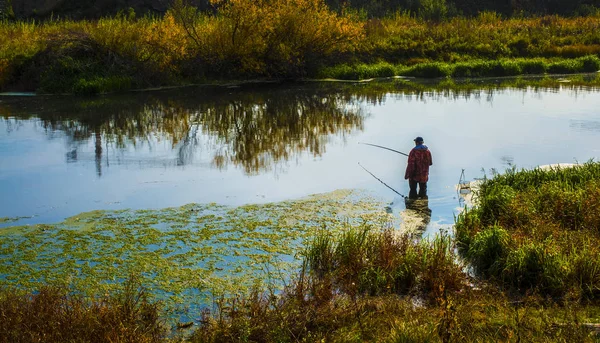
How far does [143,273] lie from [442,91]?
19860 mm

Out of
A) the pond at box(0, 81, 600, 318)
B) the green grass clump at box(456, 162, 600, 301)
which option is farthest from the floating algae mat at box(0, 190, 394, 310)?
the green grass clump at box(456, 162, 600, 301)

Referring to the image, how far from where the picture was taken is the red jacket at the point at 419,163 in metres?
11.7

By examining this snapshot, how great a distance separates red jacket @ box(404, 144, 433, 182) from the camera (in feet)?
38.5

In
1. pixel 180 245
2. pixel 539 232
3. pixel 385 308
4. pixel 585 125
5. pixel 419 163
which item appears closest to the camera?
pixel 385 308

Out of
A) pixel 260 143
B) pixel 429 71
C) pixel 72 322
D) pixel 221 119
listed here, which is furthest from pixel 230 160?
pixel 429 71

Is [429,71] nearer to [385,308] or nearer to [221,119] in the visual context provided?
[221,119]

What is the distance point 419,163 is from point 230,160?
16.0 ft

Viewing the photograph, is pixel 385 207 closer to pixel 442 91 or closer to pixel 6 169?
pixel 6 169

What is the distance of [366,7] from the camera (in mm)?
45594

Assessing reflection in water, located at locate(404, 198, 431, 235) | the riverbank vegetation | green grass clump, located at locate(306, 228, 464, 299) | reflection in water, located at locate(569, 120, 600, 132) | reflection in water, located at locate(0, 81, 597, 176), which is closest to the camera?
green grass clump, located at locate(306, 228, 464, 299)

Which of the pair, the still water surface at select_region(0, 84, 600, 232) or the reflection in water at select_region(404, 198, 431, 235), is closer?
the reflection in water at select_region(404, 198, 431, 235)

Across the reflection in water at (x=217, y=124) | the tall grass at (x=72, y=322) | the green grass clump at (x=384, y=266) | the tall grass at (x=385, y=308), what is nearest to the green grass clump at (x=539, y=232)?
the tall grass at (x=385, y=308)

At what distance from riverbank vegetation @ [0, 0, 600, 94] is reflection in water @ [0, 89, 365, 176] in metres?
3.17

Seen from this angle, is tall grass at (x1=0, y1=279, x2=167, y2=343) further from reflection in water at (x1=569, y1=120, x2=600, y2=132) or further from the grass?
the grass
